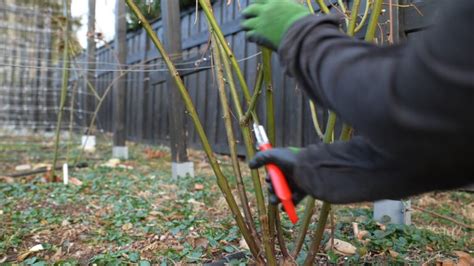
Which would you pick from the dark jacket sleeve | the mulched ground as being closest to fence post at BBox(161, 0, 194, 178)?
the mulched ground

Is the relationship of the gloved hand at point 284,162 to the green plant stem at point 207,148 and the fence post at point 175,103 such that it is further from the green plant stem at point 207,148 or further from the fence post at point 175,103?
the fence post at point 175,103

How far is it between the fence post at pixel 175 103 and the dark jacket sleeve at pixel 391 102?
2.99 meters

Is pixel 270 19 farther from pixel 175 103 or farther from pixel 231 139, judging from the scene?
pixel 175 103

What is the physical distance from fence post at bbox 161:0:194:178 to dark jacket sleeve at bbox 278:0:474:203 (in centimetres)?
299

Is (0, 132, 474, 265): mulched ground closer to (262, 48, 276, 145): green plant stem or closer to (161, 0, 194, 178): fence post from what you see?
(161, 0, 194, 178): fence post


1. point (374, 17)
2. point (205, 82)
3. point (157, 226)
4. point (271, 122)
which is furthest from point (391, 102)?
point (205, 82)

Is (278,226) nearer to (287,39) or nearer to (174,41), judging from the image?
(287,39)

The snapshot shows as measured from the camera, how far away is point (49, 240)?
215 cm

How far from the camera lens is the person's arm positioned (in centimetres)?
56

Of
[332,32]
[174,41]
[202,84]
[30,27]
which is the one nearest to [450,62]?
[332,32]

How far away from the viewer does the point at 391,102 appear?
0.60 metres

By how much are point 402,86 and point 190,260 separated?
1.37 metres

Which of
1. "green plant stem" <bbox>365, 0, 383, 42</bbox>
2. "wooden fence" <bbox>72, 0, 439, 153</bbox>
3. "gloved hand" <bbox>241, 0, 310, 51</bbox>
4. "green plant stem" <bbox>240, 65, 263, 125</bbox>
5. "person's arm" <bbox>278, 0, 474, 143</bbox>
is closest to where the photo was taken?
"person's arm" <bbox>278, 0, 474, 143</bbox>

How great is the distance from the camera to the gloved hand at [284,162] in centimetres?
82
